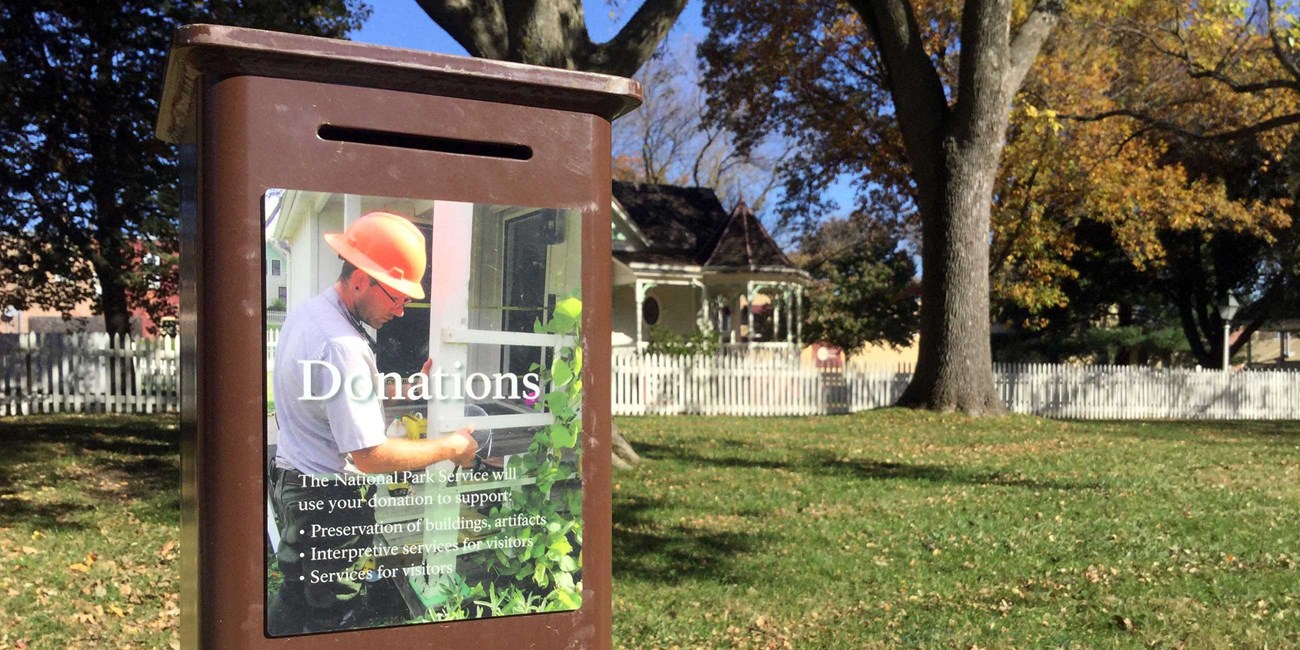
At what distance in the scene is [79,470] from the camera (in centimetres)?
1006

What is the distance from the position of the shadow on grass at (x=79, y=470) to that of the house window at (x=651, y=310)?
1471cm

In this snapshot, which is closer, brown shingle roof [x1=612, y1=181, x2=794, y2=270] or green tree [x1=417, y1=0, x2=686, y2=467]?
green tree [x1=417, y1=0, x2=686, y2=467]

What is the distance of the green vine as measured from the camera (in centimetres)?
222

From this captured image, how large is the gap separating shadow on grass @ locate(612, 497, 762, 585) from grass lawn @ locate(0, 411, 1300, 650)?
0.08 ft

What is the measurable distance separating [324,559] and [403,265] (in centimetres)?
58

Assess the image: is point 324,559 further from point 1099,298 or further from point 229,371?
point 1099,298

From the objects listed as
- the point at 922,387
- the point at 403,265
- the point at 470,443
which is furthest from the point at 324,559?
the point at 922,387

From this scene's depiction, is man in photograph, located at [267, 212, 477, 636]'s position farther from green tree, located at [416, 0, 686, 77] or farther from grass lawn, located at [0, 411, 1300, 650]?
green tree, located at [416, 0, 686, 77]

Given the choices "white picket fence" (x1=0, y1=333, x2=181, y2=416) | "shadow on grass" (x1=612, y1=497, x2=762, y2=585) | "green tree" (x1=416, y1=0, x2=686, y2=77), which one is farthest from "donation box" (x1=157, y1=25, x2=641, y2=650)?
"white picket fence" (x1=0, y1=333, x2=181, y2=416)

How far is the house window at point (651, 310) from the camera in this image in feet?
90.0

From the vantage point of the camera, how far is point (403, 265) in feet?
6.96

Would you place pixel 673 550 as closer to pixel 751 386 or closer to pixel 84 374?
pixel 84 374

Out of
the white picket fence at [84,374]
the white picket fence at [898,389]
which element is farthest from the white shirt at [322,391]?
the white picket fence at [898,389]

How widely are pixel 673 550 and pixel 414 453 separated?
5.10 metres
